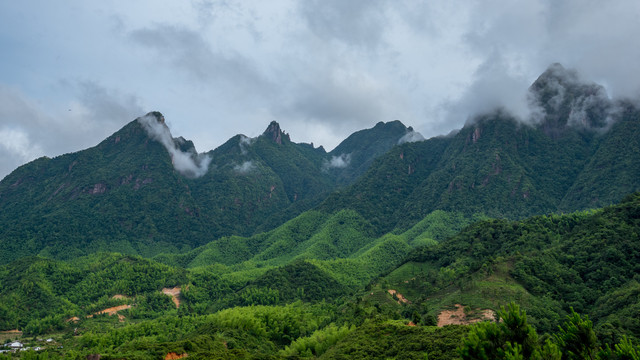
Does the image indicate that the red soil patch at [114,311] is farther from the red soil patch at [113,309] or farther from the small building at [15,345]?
the small building at [15,345]

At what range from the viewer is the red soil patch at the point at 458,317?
5092cm

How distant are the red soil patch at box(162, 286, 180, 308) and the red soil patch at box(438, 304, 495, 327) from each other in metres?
69.2

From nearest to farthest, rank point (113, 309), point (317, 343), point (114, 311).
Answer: point (317, 343)
point (114, 311)
point (113, 309)

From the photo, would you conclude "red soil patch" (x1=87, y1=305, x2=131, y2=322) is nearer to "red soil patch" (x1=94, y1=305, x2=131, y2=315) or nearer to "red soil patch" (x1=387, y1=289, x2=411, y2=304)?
"red soil patch" (x1=94, y1=305, x2=131, y2=315)

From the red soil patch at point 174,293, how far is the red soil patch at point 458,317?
69159mm

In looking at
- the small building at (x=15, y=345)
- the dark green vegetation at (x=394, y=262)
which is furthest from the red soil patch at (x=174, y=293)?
the small building at (x=15, y=345)

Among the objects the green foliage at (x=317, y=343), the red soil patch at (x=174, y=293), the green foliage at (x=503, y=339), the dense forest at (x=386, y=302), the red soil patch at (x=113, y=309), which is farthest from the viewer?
the red soil patch at (x=174, y=293)

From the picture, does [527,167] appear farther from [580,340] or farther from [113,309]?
[580,340]

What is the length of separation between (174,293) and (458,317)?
74.3 meters

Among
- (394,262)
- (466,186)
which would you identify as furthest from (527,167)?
(394,262)

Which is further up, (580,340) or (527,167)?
(527,167)

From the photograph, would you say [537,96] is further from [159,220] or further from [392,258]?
[159,220]

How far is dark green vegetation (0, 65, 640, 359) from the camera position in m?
44.0

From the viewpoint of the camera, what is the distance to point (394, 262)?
11081cm
